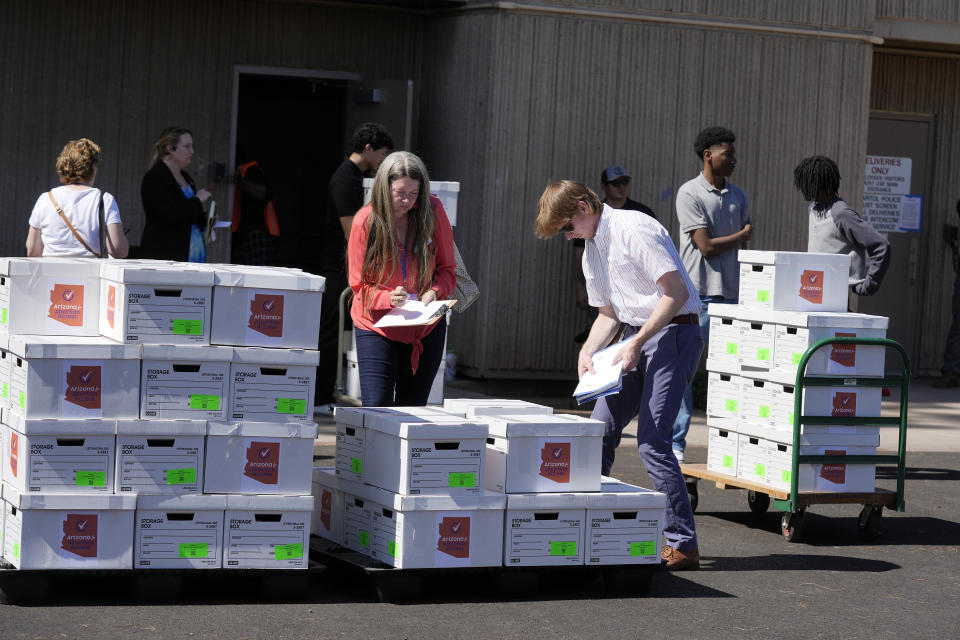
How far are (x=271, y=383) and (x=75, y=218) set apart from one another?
3154 millimetres

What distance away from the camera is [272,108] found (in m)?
13.8

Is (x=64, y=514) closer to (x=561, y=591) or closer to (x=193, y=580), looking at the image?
(x=193, y=580)

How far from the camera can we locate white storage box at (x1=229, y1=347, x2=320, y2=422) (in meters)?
6.36

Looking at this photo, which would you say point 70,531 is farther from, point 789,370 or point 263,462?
point 789,370

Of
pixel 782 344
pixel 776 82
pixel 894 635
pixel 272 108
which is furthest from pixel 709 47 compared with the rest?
pixel 894 635

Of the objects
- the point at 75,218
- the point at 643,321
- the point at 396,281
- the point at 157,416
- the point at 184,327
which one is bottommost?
the point at 157,416

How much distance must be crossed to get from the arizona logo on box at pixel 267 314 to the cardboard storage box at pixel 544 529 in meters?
1.26

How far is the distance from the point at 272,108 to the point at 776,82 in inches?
185

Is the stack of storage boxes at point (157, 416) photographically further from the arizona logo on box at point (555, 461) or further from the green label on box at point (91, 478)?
the arizona logo on box at point (555, 461)

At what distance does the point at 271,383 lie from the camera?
6406mm

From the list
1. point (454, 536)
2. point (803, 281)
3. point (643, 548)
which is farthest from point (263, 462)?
point (803, 281)

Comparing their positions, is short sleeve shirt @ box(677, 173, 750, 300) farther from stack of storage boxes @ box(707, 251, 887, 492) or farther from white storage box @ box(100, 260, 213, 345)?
white storage box @ box(100, 260, 213, 345)

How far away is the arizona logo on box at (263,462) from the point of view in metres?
6.34

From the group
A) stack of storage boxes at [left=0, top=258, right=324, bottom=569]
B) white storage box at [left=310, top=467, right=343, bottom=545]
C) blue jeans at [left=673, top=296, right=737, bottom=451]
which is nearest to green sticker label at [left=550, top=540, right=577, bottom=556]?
white storage box at [left=310, top=467, right=343, bottom=545]
